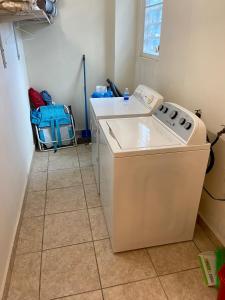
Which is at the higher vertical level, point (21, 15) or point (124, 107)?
point (21, 15)

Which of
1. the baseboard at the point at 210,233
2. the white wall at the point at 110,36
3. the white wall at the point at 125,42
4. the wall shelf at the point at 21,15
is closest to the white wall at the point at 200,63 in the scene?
the baseboard at the point at 210,233

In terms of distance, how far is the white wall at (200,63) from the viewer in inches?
62.4

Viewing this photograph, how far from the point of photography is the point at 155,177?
5.02 ft

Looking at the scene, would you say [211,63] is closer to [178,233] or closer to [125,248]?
[178,233]

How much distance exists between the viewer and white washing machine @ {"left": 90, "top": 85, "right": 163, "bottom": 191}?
2.06 meters

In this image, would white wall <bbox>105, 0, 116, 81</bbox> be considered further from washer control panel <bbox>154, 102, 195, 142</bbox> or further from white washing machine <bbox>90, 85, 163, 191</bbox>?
washer control panel <bbox>154, 102, 195, 142</bbox>

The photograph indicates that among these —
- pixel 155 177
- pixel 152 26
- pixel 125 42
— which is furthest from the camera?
pixel 125 42

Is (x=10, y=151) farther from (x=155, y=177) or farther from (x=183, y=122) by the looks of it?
(x=183, y=122)

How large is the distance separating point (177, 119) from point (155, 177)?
468 millimetres

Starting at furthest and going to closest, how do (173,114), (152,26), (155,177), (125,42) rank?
(125,42) → (152,26) → (173,114) → (155,177)

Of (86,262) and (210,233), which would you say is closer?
(86,262)

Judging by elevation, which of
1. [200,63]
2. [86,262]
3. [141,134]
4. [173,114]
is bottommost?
[86,262]

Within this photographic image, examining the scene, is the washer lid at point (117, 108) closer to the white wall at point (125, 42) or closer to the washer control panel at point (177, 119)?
the washer control panel at point (177, 119)

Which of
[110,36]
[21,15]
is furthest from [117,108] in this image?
[110,36]
